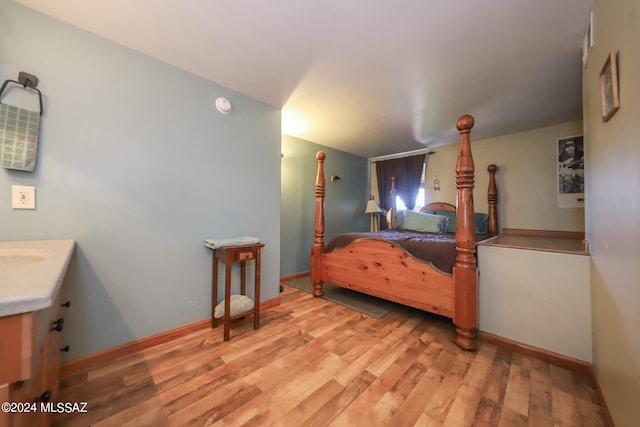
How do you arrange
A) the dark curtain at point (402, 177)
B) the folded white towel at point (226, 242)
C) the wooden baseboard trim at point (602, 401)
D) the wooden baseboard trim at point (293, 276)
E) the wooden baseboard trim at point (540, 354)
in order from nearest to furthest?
1. the wooden baseboard trim at point (602, 401)
2. the wooden baseboard trim at point (540, 354)
3. the folded white towel at point (226, 242)
4. the wooden baseboard trim at point (293, 276)
5. the dark curtain at point (402, 177)

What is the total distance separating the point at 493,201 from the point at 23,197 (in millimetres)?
4475

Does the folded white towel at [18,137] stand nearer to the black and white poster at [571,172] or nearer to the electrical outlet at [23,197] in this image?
the electrical outlet at [23,197]

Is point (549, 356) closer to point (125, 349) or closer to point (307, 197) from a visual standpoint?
point (125, 349)

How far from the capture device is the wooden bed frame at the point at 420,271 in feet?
5.60

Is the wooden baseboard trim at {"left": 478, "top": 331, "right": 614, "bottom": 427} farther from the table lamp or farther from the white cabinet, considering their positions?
the table lamp

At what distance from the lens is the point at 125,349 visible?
157 cm

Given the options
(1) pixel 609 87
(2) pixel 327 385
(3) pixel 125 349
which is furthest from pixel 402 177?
(3) pixel 125 349

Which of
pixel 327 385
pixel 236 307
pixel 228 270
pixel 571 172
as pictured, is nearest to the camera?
pixel 327 385

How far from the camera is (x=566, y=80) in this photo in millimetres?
1927

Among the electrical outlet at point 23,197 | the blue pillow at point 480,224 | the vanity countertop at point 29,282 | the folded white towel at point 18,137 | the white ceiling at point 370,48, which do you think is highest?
the white ceiling at point 370,48

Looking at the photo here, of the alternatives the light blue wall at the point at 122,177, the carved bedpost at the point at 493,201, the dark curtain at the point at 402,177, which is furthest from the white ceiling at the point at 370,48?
the dark curtain at the point at 402,177

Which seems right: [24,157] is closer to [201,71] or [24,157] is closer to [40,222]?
[40,222]

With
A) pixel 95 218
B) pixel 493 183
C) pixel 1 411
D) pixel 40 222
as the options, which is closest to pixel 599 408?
pixel 1 411

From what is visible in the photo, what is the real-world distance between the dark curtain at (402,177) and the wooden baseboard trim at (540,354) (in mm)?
2515
